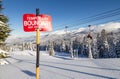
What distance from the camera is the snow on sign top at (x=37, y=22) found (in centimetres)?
657

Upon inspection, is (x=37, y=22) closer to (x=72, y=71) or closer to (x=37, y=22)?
(x=37, y=22)

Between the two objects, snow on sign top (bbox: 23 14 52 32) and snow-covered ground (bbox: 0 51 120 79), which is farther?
snow-covered ground (bbox: 0 51 120 79)

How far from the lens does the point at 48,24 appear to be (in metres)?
6.68

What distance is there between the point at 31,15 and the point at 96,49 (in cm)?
7203

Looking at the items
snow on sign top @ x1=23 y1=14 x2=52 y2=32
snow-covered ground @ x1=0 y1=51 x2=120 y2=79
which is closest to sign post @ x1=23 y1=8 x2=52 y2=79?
snow on sign top @ x1=23 y1=14 x2=52 y2=32

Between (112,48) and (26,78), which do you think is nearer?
(26,78)

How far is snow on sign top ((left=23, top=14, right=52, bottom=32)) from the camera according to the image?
6.57 metres

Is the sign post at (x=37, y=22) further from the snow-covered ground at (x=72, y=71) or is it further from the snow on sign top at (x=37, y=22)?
the snow-covered ground at (x=72, y=71)

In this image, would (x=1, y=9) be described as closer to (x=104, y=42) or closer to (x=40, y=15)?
(x=40, y=15)

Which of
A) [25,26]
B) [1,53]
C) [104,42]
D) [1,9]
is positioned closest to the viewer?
[25,26]

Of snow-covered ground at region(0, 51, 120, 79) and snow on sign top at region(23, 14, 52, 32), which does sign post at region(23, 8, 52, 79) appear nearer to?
snow on sign top at region(23, 14, 52, 32)

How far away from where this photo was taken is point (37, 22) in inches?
260

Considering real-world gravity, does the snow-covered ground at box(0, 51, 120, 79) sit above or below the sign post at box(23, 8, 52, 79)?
below

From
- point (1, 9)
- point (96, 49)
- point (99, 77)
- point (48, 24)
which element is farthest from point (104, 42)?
point (48, 24)
